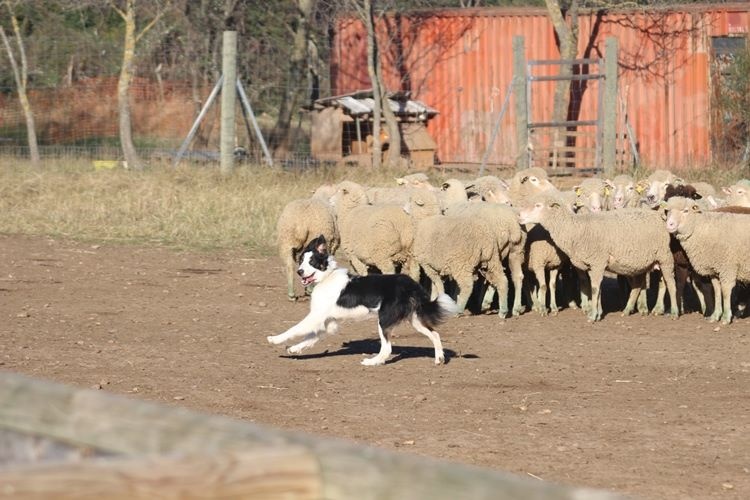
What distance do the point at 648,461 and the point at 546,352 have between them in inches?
149

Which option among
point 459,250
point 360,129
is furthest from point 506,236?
point 360,129

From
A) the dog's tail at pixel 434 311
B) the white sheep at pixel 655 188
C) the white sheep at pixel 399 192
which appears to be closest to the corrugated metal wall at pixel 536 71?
the white sheep at pixel 655 188

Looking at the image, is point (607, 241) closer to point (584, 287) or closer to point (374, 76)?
point (584, 287)

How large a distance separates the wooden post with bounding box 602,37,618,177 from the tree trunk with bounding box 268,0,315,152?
20.9ft

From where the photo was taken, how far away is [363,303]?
31.5ft

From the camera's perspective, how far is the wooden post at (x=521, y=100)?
72.5ft

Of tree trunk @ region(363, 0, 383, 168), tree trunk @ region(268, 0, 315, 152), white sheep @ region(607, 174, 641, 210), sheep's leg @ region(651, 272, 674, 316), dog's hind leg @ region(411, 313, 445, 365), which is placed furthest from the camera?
tree trunk @ region(268, 0, 315, 152)

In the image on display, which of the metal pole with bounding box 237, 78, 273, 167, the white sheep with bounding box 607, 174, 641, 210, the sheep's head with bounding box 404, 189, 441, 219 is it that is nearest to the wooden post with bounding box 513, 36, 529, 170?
the metal pole with bounding box 237, 78, 273, 167

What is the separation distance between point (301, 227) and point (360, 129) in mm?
13594

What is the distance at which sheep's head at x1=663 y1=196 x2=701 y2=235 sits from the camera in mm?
12070

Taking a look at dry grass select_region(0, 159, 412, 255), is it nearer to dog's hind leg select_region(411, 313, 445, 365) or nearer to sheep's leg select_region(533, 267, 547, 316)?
sheep's leg select_region(533, 267, 547, 316)

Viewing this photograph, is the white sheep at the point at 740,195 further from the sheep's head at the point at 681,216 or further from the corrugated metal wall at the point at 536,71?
the corrugated metal wall at the point at 536,71

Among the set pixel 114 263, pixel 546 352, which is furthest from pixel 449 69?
pixel 546 352

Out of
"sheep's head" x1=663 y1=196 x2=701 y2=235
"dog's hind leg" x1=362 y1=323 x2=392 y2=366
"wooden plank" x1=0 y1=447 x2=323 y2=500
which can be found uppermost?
"wooden plank" x1=0 y1=447 x2=323 y2=500
